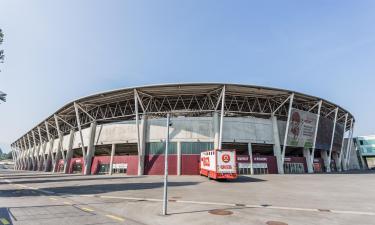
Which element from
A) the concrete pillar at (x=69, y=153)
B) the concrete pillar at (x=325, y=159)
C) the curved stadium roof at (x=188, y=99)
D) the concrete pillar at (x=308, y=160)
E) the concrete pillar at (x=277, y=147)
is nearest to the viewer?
the curved stadium roof at (x=188, y=99)

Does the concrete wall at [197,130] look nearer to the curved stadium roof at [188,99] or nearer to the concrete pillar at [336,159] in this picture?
the curved stadium roof at [188,99]

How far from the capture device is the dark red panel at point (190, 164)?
1743 inches

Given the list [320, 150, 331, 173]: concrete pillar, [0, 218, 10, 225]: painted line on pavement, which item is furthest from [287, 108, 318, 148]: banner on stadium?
[0, 218, 10, 225]: painted line on pavement

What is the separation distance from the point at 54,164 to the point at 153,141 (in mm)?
40966

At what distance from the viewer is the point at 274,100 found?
51750 mm

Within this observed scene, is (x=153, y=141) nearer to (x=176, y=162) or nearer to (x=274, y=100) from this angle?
(x=176, y=162)

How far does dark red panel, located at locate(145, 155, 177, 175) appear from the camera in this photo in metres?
44.7

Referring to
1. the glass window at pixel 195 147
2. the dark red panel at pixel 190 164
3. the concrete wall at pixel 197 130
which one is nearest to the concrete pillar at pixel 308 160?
the concrete wall at pixel 197 130

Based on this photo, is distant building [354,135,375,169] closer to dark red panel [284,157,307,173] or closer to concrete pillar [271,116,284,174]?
dark red panel [284,157,307,173]

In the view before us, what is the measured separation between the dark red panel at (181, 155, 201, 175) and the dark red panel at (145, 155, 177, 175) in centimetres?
144

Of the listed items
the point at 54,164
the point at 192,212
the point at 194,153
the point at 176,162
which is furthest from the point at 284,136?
the point at 54,164

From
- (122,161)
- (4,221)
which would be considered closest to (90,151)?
(122,161)

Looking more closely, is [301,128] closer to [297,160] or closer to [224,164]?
[297,160]

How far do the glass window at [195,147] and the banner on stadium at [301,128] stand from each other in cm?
1695
